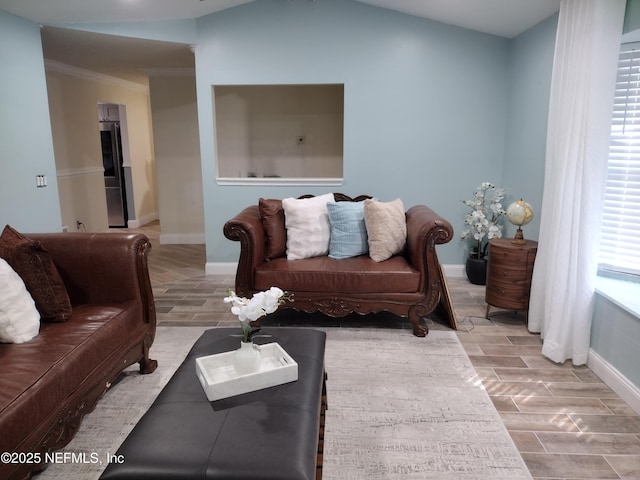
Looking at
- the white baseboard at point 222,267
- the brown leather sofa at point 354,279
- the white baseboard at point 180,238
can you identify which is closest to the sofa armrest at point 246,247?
the brown leather sofa at point 354,279

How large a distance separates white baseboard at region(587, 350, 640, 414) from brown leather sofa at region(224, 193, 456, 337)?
0.95 meters

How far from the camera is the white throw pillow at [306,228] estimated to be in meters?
3.62

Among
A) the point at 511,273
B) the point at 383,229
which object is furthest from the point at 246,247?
the point at 511,273

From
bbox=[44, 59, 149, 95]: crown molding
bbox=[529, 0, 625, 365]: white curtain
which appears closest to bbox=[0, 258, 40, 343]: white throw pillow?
bbox=[529, 0, 625, 365]: white curtain

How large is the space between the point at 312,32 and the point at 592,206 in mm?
3021

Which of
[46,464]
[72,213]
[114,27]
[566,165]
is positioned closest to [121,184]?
[72,213]

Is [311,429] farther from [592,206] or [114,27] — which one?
[114,27]

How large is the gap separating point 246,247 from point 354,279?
0.83 meters

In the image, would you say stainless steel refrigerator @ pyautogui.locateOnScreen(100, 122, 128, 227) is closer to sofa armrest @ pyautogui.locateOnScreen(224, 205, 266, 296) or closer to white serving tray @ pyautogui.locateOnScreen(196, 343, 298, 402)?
sofa armrest @ pyautogui.locateOnScreen(224, 205, 266, 296)

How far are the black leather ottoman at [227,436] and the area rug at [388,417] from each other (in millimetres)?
489

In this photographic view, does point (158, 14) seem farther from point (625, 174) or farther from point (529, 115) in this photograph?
point (625, 174)

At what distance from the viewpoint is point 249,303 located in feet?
5.77

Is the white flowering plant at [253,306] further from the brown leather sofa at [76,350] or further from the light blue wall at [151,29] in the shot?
the light blue wall at [151,29]

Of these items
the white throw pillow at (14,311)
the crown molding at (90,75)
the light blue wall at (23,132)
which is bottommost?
the white throw pillow at (14,311)
